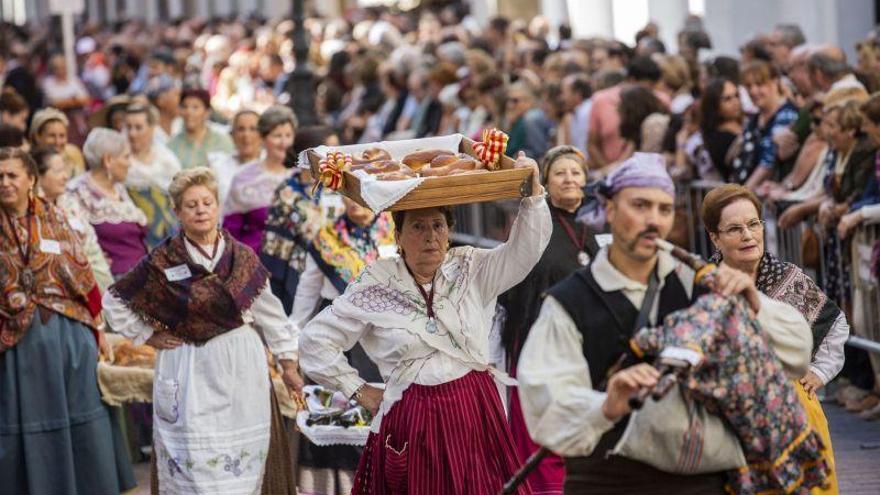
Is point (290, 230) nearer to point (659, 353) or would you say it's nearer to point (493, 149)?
point (493, 149)

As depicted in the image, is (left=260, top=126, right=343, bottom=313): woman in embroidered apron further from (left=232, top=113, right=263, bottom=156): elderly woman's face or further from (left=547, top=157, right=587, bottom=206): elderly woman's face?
(left=232, top=113, right=263, bottom=156): elderly woman's face

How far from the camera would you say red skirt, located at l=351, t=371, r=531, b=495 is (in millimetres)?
6738

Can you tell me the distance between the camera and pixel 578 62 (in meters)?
16.5

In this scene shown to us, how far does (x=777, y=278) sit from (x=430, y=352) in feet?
4.21

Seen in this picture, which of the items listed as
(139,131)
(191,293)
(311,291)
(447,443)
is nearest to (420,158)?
(447,443)

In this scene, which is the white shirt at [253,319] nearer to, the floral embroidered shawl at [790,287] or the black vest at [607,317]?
the floral embroidered shawl at [790,287]

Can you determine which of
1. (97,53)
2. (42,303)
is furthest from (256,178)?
(97,53)

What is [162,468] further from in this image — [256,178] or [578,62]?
[578,62]

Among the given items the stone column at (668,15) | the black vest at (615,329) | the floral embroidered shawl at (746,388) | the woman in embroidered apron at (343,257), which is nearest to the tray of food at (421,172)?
the black vest at (615,329)

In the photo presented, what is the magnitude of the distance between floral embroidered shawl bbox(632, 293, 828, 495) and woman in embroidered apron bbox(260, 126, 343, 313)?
192 inches

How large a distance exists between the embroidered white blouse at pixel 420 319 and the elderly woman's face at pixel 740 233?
647 mm

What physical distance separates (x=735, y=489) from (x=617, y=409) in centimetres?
56

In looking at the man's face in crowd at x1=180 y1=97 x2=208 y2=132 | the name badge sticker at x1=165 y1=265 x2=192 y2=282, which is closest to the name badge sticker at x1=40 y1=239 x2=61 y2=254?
the name badge sticker at x1=165 y1=265 x2=192 y2=282

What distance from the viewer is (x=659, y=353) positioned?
5.12 m
